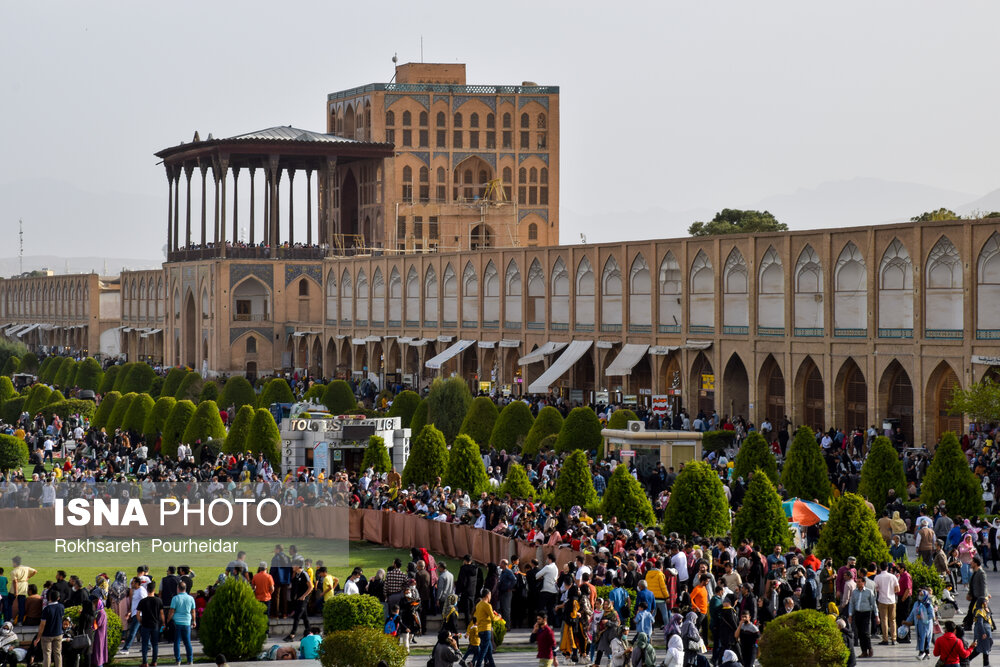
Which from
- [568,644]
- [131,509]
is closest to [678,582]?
[568,644]

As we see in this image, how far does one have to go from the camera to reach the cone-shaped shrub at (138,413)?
38.5 metres

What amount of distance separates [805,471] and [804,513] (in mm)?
3828

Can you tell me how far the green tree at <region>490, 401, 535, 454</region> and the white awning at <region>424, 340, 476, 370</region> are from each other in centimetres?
1570

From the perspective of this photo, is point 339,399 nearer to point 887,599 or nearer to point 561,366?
point 561,366

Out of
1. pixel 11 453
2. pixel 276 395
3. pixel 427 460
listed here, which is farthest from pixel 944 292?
pixel 11 453

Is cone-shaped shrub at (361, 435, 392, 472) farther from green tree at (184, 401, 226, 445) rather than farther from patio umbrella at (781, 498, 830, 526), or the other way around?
patio umbrella at (781, 498, 830, 526)

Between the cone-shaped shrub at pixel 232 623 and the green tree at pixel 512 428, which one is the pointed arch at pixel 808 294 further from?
the cone-shaped shrub at pixel 232 623

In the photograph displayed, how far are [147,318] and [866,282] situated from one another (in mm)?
46323

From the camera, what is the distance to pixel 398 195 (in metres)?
70.3

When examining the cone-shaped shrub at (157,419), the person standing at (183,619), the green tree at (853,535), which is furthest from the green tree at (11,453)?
the green tree at (853,535)

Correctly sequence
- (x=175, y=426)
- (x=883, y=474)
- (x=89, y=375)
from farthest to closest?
(x=89, y=375)
(x=175, y=426)
(x=883, y=474)

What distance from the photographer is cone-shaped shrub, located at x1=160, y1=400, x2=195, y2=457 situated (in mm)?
35456

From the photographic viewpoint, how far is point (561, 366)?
144 feet

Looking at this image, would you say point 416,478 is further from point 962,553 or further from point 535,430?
point 962,553
